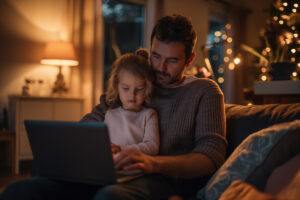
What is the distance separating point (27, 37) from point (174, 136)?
9.70ft

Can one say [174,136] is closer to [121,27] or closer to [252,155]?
[252,155]

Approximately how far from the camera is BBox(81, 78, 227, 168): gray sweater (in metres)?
1.29

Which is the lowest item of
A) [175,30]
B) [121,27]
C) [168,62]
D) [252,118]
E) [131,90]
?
[252,118]

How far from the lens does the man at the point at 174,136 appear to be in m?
1.05

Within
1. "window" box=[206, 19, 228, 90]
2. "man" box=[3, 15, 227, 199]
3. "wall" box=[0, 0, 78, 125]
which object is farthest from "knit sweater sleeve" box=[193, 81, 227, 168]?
"window" box=[206, 19, 228, 90]

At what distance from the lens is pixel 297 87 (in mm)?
2137

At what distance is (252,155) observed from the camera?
1052 mm

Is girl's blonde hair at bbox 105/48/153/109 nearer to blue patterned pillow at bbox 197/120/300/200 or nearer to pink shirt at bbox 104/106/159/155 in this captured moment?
pink shirt at bbox 104/106/159/155

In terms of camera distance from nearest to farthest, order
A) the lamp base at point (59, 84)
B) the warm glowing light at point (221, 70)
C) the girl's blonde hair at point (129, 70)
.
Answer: the girl's blonde hair at point (129, 70)
the lamp base at point (59, 84)
the warm glowing light at point (221, 70)

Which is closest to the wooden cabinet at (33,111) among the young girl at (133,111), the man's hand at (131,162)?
the young girl at (133,111)

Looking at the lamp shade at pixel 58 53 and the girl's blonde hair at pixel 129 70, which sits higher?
the lamp shade at pixel 58 53

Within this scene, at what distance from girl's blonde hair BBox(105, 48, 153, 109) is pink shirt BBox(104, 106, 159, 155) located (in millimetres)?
85

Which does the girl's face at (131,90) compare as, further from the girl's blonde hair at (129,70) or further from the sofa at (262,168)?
the sofa at (262,168)

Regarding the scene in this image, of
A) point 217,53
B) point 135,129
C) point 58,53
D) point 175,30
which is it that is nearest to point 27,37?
point 58,53
